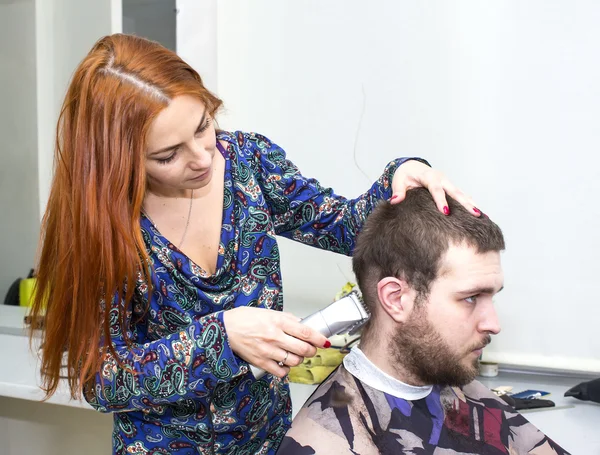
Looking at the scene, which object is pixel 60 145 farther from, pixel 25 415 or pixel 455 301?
pixel 25 415

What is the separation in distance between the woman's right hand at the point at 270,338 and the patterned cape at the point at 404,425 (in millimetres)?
193

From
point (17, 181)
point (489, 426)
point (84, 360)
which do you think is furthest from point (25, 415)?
point (489, 426)

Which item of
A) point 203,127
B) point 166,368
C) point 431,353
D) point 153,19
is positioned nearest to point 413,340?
point 431,353

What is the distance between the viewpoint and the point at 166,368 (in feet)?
4.29

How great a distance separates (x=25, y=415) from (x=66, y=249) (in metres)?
1.99

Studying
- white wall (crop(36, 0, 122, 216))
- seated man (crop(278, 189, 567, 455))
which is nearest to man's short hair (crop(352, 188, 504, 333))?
seated man (crop(278, 189, 567, 455))

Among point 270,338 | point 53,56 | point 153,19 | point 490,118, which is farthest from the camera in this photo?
point 53,56

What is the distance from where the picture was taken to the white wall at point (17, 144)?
3326mm

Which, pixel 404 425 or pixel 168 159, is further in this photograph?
pixel 404 425

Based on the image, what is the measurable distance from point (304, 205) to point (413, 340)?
0.41m

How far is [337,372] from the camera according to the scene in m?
1.53

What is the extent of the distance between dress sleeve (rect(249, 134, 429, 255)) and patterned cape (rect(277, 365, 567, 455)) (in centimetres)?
32

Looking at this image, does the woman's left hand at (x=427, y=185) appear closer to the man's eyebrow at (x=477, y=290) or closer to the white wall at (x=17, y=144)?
the man's eyebrow at (x=477, y=290)

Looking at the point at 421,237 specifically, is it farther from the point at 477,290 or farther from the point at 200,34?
the point at 200,34
